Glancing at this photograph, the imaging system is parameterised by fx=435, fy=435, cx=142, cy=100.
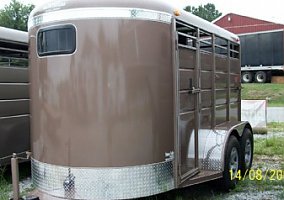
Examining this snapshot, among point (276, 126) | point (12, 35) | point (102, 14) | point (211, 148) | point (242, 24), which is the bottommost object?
point (276, 126)

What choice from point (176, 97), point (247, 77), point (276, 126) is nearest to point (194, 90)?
point (176, 97)

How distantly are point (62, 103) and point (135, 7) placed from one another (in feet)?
3.94

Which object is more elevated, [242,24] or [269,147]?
[242,24]

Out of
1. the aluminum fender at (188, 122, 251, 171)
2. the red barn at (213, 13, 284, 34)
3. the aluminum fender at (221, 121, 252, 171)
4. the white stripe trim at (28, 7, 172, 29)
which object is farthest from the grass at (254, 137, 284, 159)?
the red barn at (213, 13, 284, 34)

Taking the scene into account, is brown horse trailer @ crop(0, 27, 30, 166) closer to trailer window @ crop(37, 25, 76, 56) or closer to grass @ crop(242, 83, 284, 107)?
trailer window @ crop(37, 25, 76, 56)

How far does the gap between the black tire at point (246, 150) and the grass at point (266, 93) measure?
13.8 m

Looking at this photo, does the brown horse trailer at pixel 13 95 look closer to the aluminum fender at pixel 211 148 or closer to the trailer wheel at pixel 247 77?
the aluminum fender at pixel 211 148

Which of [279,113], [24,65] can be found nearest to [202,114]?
[24,65]

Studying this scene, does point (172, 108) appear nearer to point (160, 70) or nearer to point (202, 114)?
point (160, 70)

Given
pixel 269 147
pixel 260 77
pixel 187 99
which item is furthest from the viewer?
pixel 260 77

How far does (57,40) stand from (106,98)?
0.78 metres

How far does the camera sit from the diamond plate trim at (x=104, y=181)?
14.0 ft

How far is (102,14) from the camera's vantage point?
4219 mm

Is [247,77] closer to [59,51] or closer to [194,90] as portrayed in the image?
[194,90]
